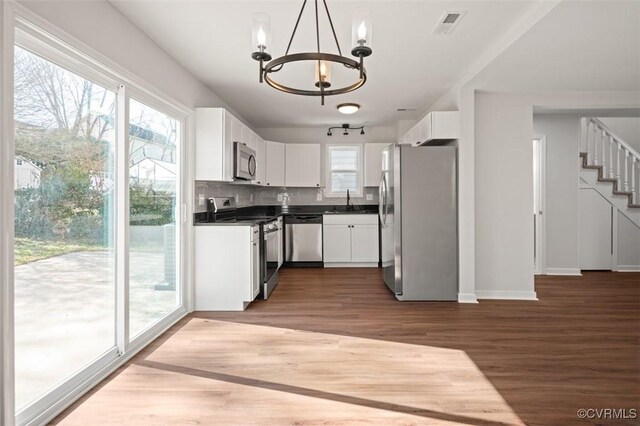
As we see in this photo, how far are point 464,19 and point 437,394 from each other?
8.24 feet

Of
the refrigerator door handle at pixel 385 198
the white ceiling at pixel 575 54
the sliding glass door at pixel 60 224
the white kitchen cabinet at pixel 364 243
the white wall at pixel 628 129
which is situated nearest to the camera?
the sliding glass door at pixel 60 224

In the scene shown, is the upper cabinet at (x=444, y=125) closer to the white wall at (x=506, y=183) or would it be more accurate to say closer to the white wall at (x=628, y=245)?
the white wall at (x=506, y=183)

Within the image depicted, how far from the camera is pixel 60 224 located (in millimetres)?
2164

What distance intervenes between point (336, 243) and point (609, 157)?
4624mm

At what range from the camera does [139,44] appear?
115 inches

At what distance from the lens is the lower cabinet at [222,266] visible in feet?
13.0

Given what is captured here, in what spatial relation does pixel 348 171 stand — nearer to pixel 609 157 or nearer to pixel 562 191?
pixel 562 191

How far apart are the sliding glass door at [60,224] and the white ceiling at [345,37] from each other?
78cm

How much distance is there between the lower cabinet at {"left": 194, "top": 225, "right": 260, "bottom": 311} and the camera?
3977mm

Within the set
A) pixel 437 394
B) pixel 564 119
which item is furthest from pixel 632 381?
pixel 564 119

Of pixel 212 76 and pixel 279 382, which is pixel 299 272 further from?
pixel 279 382

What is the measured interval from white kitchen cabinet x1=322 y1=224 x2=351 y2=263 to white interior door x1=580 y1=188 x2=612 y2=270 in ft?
12.0

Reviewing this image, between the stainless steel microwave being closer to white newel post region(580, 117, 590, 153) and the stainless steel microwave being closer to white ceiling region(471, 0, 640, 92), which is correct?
white ceiling region(471, 0, 640, 92)

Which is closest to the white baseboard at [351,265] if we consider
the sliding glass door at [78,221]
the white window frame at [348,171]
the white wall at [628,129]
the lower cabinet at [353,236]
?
the lower cabinet at [353,236]
